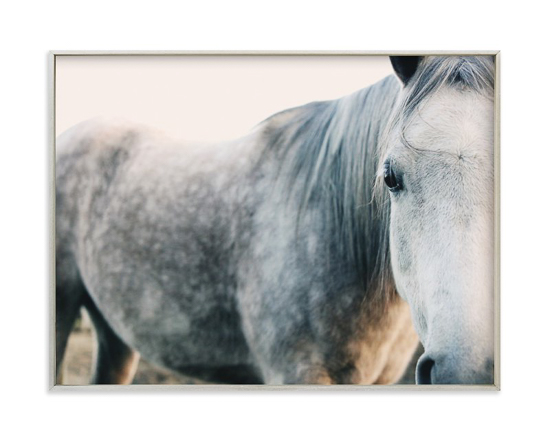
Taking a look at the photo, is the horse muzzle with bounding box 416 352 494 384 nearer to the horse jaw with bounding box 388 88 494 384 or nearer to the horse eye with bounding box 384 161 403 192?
the horse jaw with bounding box 388 88 494 384

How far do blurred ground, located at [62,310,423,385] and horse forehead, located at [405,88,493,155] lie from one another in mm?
707

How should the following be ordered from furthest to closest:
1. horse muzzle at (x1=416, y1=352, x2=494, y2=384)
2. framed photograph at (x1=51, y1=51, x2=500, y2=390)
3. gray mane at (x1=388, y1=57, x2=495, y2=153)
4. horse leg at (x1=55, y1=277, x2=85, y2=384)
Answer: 1. horse leg at (x1=55, y1=277, x2=85, y2=384)
2. framed photograph at (x1=51, y1=51, x2=500, y2=390)
3. gray mane at (x1=388, y1=57, x2=495, y2=153)
4. horse muzzle at (x1=416, y1=352, x2=494, y2=384)

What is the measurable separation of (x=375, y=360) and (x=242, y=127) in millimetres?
757

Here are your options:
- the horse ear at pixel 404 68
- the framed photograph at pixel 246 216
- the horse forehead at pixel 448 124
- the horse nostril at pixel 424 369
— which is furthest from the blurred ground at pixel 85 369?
the horse ear at pixel 404 68

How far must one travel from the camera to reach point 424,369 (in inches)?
59.8

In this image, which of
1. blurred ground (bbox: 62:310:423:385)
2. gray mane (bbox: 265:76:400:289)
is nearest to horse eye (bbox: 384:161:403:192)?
gray mane (bbox: 265:76:400:289)

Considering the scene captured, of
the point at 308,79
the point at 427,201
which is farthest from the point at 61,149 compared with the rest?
the point at 427,201

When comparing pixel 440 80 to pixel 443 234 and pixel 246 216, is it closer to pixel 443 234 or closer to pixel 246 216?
pixel 443 234

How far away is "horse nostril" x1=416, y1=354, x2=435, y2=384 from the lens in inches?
58.5

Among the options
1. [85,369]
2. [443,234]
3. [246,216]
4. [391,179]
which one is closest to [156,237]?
[246,216]

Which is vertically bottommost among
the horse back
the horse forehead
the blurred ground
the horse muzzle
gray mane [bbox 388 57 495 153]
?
the blurred ground

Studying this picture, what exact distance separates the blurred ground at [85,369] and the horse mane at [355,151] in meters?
0.42

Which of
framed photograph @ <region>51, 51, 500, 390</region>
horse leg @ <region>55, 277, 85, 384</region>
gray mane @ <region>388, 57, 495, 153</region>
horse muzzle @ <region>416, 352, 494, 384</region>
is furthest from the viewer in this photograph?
horse leg @ <region>55, 277, 85, 384</region>
